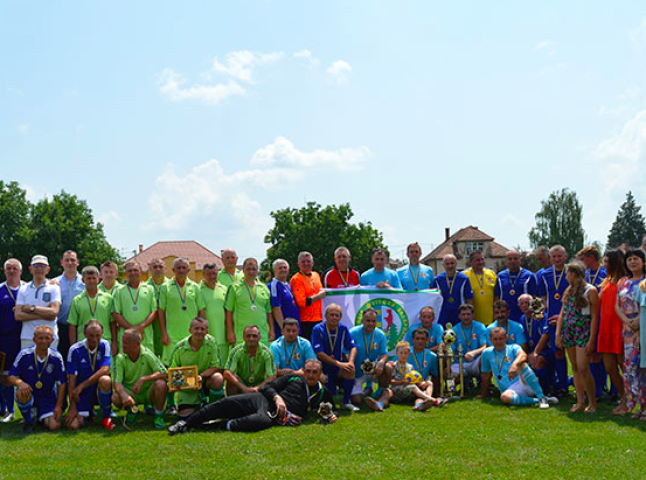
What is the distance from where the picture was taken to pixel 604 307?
24.7ft

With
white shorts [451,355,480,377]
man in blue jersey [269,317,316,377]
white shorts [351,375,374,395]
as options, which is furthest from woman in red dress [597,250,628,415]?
man in blue jersey [269,317,316,377]

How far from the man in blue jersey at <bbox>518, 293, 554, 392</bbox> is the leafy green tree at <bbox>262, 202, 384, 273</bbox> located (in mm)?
35784

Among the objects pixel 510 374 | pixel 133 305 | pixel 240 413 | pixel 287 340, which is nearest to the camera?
pixel 240 413

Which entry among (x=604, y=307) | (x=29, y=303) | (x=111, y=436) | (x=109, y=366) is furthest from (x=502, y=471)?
Answer: (x=29, y=303)

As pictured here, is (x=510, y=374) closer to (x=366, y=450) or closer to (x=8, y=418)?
(x=366, y=450)

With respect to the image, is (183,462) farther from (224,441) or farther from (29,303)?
(29,303)

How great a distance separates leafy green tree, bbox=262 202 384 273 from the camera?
45.6 metres

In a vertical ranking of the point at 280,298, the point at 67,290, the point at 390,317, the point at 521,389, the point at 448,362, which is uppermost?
the point at 67,290

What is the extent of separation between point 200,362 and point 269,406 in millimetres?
1127

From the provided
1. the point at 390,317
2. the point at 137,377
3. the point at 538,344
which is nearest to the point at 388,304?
the point at 390,317

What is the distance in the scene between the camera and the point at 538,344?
8.79m

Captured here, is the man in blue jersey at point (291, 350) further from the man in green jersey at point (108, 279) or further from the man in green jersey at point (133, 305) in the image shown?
the man in green jersey at point (108, 279)

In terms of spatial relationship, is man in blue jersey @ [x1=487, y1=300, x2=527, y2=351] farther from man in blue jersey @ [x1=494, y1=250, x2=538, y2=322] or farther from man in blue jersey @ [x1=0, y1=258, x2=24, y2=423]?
man in blue jersey @ [x1=0, y1=258, x2=24, y2=423]

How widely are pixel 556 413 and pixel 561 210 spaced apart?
179 ft
